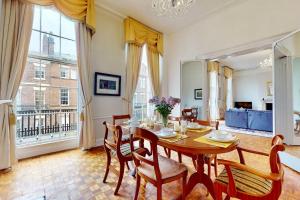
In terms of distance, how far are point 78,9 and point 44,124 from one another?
2.46 metres

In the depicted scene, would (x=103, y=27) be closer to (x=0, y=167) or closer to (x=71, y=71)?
(x=71, y=71)

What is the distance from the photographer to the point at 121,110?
3.98 metres

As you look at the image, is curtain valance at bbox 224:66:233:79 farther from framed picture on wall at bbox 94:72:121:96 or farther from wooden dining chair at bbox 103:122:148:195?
wooden dining chair at bbox 103:122:148:195

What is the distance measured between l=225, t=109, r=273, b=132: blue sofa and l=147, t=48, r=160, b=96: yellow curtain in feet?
11.0

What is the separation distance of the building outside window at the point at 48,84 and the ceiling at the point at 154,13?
45.1 inches

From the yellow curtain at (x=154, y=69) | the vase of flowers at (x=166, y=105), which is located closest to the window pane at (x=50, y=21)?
the yellow curtain at (x=154, y=69)

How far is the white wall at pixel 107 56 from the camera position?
354 centimetres

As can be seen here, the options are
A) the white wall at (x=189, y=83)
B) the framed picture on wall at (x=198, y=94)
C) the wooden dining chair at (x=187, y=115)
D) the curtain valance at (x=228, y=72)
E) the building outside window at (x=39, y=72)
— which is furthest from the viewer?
the curtain valance at (x=228, y=72)

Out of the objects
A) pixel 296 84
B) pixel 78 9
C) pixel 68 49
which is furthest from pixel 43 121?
pixel 296 84

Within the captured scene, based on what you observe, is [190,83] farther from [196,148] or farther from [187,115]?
[196,148]

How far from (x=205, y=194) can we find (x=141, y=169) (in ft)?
2.95

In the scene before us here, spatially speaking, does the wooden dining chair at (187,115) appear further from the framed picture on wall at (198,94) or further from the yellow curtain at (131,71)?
the yellow curtain at (131,71)

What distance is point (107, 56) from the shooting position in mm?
3715

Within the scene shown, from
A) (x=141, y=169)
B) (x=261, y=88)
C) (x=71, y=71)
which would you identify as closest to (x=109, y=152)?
(x=141, y=169)
